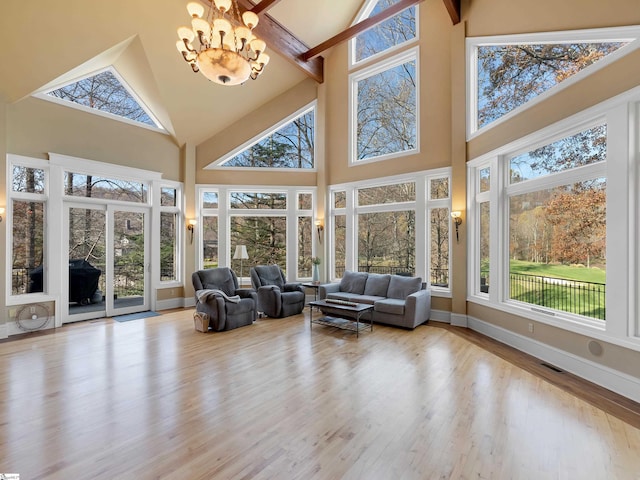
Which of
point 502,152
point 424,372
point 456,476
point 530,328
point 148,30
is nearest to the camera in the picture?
point 456,476

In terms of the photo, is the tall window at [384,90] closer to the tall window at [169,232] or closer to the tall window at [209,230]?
the tall window at [209,230]

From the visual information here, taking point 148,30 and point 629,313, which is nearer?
point 629,313

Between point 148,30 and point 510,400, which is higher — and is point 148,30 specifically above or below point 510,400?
above

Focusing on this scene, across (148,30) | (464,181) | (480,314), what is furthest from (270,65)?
(480,314)

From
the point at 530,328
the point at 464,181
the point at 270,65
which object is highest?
the point at 270,65

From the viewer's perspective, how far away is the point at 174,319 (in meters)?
6.23

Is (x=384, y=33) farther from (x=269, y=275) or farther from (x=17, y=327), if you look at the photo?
(x=17, y=327)

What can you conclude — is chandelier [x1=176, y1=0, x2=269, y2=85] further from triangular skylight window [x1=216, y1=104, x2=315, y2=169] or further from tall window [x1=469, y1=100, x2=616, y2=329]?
triangular skylight window [x1=216, y1=104, x2=315, y2=169]

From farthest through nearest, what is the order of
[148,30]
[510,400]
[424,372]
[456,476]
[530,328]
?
[148,30], [530,328], [424,372], [510,400], [456,476]

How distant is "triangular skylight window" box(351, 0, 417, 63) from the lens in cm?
671

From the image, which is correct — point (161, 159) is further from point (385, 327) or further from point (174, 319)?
point (385, 327)

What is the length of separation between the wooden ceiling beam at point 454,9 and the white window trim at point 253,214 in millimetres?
4383

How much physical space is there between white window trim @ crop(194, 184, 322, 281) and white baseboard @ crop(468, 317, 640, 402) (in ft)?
14.3

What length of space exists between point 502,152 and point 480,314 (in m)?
2.63
